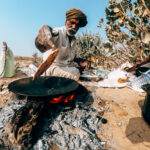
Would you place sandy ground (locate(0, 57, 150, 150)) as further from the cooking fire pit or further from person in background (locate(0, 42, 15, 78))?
person in background (locate(0, 42, 15, 78))

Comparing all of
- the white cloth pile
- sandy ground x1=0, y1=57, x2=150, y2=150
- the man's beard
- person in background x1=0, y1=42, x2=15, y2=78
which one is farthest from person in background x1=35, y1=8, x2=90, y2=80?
person in background x1=0, y1=42, x2=15, y2=78

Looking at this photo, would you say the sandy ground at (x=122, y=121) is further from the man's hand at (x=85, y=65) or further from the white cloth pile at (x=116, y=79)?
the man's hand at (x=85, y=65)

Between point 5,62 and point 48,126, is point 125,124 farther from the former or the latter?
point 5,62

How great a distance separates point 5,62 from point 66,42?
6.97 feet

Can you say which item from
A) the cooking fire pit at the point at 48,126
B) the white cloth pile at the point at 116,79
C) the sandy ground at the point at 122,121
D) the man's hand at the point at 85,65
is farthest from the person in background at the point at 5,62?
the white cloth pile at the point at 116,79

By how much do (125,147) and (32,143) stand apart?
125cm

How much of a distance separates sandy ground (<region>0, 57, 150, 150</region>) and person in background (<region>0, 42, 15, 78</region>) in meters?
0.84

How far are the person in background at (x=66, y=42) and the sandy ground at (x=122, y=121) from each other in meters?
1.10

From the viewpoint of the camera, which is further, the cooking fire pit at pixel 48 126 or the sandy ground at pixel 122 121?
the sandy ground at pixel 122 121

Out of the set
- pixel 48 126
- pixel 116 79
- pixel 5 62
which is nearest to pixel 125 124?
pixel 48 126

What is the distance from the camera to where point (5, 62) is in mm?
3754

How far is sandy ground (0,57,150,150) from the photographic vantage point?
5.44 ft

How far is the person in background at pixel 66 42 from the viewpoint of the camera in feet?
9.25

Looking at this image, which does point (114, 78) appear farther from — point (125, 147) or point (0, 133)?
point (0, 133)
